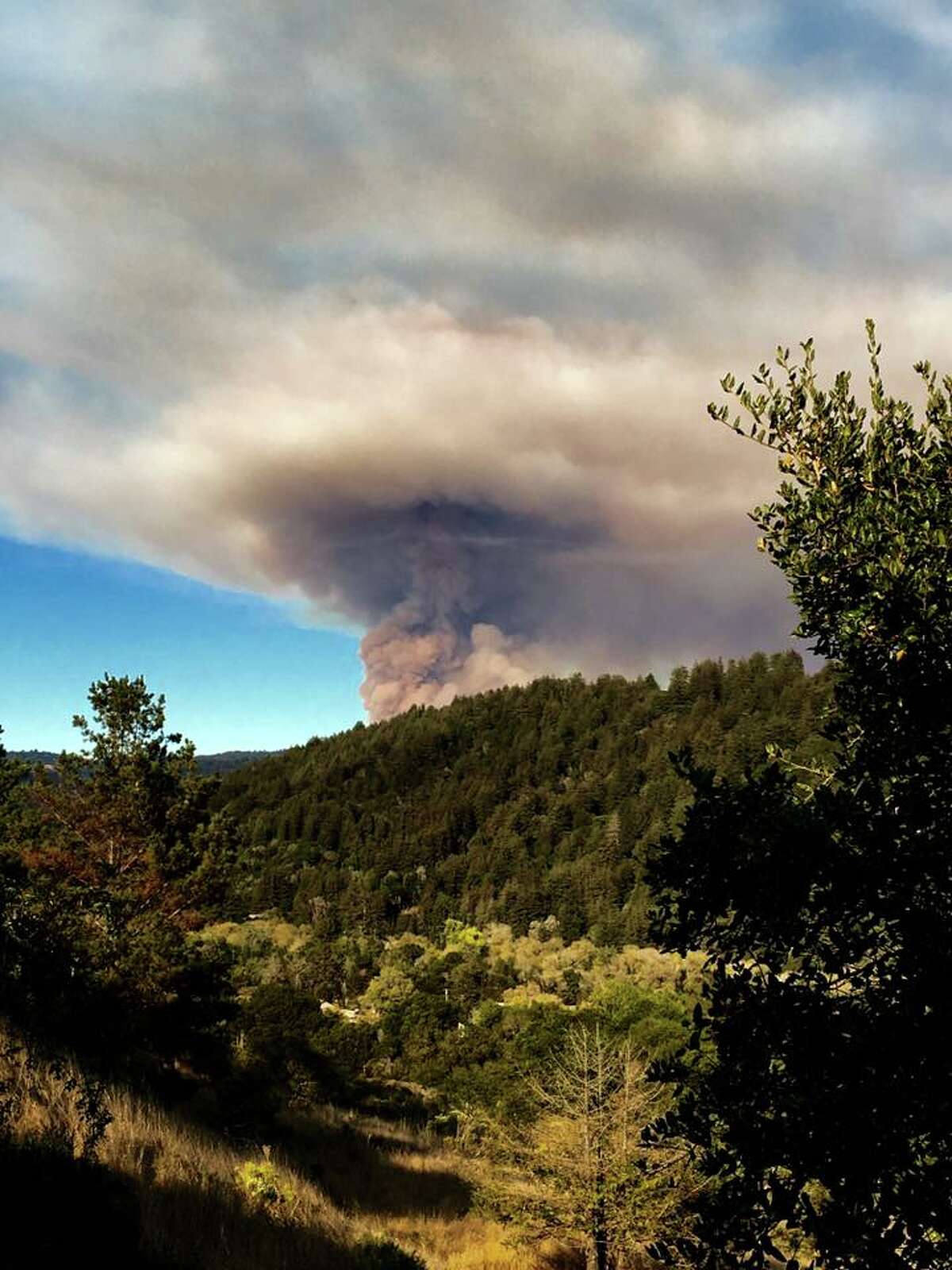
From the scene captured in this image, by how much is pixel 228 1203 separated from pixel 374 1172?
564 inches

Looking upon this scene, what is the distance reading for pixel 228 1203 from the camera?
35.9 ft

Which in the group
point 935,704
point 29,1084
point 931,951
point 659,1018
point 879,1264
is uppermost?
point 935,704

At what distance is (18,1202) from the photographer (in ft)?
22.7

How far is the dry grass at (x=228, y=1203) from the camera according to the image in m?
9.15

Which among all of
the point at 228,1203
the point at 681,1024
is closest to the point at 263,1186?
the point at 228,1203

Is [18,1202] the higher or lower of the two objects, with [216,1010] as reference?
higher

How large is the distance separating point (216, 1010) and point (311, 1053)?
72.8 feet

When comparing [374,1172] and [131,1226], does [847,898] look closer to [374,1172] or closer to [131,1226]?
[131,1226]

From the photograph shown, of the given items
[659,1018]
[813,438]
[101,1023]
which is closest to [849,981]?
[813,438]

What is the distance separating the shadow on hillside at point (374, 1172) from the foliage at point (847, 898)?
15.4 m

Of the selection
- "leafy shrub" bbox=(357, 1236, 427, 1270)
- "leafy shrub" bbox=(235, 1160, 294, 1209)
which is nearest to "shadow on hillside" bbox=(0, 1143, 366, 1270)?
"leafy shrub" bbox=(357, 1236, 427, 1270)

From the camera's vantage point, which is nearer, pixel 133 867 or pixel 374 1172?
pixel 374 1172

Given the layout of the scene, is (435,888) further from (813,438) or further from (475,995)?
(813,438)

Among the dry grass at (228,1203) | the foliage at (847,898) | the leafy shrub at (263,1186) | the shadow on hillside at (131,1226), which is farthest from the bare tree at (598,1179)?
the foliage at (847,898)
